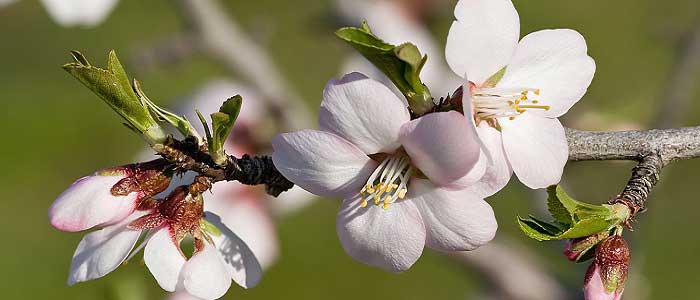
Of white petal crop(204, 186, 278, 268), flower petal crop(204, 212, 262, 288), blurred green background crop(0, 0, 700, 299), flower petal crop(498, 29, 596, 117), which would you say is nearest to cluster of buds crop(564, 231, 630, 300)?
flower petal crop(498, 29, 596, 117)

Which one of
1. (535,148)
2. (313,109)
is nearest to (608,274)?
(535,148)

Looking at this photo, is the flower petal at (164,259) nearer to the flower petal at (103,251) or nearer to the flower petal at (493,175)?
the flower petal at (103,251)

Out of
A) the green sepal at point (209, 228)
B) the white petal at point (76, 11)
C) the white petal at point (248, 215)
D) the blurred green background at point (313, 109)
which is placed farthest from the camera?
the blurred green background at point (313, 109)

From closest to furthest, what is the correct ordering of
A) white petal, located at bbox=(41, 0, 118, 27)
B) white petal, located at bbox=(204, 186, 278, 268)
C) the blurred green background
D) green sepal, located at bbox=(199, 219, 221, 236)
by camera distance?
1. green sepal, located at bbox=(199, 219, 221, 236)
2. white petal, located at bbox=(41, 0, 118, 27)
3. white petal, located at bbox=(204, 186, 278, 268)
4. the blurred green background

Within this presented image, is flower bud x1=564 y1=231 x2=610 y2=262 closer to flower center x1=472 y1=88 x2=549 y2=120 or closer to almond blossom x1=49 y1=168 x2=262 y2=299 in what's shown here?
flower center x1=472 y1=88 x2=549 y2=120

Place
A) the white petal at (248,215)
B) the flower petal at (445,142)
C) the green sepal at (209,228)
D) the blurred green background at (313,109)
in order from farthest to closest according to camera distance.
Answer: the blurred green background at (313,109) → the white petal at (248,215) → the green sepal at (209,228) → the flower petal at (445,142)

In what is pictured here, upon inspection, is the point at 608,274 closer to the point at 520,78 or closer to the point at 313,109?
the point at 520,78

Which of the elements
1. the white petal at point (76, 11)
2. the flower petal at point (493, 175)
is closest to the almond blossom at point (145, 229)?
the flower petal at point (493, 175)
